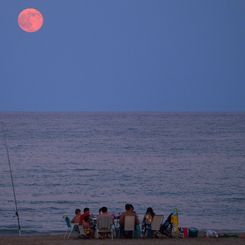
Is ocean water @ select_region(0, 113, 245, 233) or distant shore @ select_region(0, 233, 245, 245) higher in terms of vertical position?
distant shore @ select_region(0, 233, 245, 245)


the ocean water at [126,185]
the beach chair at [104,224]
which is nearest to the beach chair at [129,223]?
the beach chair at [104,224]

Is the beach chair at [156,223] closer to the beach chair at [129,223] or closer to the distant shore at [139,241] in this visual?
the distant shore at [139,241]

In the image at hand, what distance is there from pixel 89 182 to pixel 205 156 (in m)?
19.4

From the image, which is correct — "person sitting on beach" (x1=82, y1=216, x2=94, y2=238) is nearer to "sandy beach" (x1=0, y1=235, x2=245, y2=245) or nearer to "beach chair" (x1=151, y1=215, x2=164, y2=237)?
"sandy beach" (x1=0, y1=235, x2=245, y2=245)

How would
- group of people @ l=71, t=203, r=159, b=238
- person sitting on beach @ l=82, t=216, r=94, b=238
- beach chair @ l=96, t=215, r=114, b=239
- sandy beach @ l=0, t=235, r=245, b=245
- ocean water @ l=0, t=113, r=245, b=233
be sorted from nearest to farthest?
1. sandy beach @ l=0, t=235, r=245, b=245
2. beach chair @ l=96, t=215, r=114, b=239
3. group of people @ l=71, t=203, r=159, b=238
4. person sitting on beach @ l=82, t=216, r=94, b=238
5. ocean water @ l=0, t=113, r=245, b=233

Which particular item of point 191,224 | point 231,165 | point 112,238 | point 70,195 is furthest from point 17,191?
point 231,165

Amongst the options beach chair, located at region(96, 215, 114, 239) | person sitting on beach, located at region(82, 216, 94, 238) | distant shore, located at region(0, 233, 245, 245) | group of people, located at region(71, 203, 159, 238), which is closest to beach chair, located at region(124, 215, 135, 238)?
group of people, located at region(71, 203, 159, 238)

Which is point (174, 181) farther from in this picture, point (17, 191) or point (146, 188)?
point (17, 191)

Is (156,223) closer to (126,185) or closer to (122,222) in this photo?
(122,222)

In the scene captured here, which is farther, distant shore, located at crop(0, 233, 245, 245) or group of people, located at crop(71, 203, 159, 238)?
group of people, located at crop(71, 203, 159, 238)

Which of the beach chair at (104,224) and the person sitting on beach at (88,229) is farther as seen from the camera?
the person sitting on beach at (88,229)

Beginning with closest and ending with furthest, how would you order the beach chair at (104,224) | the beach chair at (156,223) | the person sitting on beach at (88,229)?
the beach chair at (104,224)
the beach chair at (156,223)
the person sitting on beach at (88,229)

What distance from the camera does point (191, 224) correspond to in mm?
20922

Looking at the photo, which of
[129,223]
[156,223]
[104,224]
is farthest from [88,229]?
[156,223]
